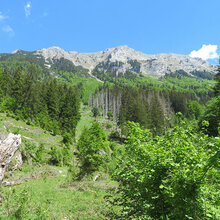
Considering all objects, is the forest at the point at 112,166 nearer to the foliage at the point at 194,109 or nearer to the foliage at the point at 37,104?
the foliage at the point at 37,104

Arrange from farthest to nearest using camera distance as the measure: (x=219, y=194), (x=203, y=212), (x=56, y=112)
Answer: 1. (x=56, y=112)
2. (x=219, y=194)
3. (x=203, y=212)

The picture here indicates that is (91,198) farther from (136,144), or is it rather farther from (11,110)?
(11,110)

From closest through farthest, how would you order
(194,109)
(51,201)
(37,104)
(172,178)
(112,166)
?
(172,178)
(51,201)
(112,166)
(37,104)
(194,109)

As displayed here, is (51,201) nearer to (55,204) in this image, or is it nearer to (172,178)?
(55,204)

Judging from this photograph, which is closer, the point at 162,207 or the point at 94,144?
the point at 162,207

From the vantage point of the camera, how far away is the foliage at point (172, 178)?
3.18m

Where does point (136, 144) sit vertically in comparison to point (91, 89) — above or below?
below

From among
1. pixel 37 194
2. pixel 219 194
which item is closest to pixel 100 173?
pixel 37 194

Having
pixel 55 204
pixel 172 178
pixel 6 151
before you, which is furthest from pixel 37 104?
pixel 172 178

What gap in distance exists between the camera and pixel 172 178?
144 inches

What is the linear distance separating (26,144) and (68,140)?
1204 centimetres

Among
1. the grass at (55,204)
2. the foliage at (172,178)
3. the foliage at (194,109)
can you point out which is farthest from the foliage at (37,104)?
the foliage at (194,109)

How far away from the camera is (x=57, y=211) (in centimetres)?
920

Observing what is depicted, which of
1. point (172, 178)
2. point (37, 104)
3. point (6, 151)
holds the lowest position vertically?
point (6, 151)
